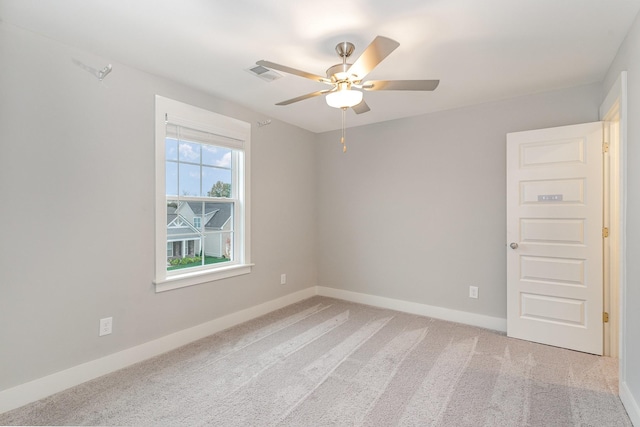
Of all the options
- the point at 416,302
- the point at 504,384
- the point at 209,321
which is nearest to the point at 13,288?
the point at 209,321

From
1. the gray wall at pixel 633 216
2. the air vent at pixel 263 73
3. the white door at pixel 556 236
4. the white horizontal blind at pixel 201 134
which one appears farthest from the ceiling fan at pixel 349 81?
the white door at pixel 556 236

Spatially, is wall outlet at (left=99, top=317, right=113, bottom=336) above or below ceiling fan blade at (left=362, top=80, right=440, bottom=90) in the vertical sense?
below

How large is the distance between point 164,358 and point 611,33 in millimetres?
4071

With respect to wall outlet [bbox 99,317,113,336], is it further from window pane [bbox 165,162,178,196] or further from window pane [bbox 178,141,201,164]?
window pane [bbox 178,141,201,164]

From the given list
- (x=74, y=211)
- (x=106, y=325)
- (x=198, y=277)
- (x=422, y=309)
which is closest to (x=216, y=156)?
(x=198, y=277)

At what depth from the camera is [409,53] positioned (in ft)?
7.52

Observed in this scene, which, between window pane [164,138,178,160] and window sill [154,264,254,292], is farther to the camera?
window pane [164,138,178,160]

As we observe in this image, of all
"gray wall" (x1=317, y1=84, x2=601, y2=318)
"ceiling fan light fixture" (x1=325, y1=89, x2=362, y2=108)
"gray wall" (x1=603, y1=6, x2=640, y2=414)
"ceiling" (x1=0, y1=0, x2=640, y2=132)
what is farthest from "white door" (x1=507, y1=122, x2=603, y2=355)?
"ceiling fan light fixture" (x1=325, y1=89, x2=362, y2=108)

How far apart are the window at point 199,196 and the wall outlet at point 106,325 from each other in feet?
1.39

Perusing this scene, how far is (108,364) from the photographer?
238cm

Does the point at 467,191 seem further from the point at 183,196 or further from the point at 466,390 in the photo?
the point at 183,196

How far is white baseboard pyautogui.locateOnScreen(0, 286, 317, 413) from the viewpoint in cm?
198

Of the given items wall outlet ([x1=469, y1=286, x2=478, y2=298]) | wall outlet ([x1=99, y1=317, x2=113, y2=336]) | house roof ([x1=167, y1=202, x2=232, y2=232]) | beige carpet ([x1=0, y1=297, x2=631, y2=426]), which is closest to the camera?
beige carpet ([x1=0, y1=297, x2=631, y2=426])

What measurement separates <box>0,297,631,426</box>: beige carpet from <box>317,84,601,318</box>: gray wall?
74 cm
